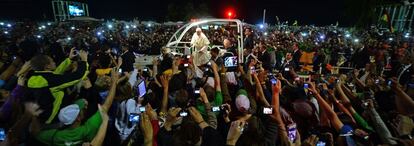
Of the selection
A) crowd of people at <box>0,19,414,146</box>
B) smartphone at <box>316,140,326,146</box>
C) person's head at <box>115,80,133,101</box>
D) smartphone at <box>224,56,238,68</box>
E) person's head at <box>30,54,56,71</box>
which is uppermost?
person's head at <box>30,54,56,71</box>

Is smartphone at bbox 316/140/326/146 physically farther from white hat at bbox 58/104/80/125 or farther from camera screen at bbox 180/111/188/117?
white hat at bbox 58/104/80/125

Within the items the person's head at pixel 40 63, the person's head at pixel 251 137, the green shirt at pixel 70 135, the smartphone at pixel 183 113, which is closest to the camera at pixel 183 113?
the smartphone at pixel 183 113

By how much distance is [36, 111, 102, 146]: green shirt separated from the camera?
3.49 metres

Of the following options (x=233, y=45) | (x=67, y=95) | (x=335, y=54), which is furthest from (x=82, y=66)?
(x=335, y=54)

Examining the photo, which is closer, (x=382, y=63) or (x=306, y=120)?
(x=306, y=120)

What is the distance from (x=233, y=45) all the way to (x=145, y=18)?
74.3 meters

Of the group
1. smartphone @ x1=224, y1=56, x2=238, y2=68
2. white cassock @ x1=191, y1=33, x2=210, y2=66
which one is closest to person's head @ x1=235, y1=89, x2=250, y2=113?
smartphone @ x1=224, y1=56, x2=238, y2=68

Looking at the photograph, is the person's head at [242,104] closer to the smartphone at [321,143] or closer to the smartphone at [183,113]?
the smartphone at [183,113]

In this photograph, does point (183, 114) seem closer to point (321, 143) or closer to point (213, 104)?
point (213, 104)

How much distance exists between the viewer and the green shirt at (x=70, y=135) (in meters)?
3.49

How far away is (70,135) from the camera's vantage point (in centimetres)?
351

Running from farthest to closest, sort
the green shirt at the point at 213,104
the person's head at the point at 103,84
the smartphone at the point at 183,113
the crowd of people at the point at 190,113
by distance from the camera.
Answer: the person's head at the point at 103,84, the green shirt at the point at 213,104, the smartphone at the point at 183,113, the crowd of people at the point at 190,113

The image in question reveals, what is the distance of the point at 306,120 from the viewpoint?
13.5ft

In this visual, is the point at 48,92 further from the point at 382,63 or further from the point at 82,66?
the point at 382,63
